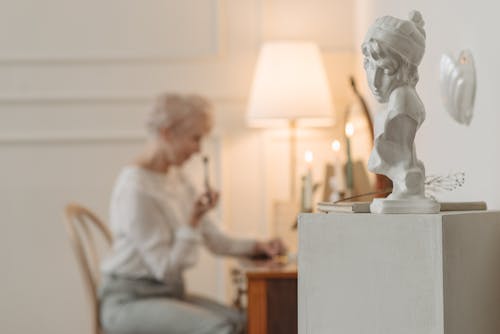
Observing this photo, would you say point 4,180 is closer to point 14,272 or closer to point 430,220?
point 14,272

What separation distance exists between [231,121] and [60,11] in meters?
0.82

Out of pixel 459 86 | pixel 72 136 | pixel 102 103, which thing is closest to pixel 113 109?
pixel 102 103

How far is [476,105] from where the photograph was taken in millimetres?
1661

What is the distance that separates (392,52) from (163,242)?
66.0 inches

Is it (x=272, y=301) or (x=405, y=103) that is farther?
(x=272, y=301)

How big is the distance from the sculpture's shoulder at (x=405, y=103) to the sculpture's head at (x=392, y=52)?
11mm

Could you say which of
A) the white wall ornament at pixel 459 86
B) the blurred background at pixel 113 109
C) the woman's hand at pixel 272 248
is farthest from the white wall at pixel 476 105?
the blurred background at pixel 113 109

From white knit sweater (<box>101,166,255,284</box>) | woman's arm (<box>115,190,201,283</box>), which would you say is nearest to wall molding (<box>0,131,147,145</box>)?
white knit sweater (<box>101,166,255,284</box>)

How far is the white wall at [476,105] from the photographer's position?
5.11ft

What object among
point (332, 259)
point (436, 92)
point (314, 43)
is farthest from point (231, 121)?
point (332, 259)

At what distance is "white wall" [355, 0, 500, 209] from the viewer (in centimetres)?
156

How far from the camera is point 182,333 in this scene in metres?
2.54

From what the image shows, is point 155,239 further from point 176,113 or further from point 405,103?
point 405,103

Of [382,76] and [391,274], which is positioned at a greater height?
[382,76]
